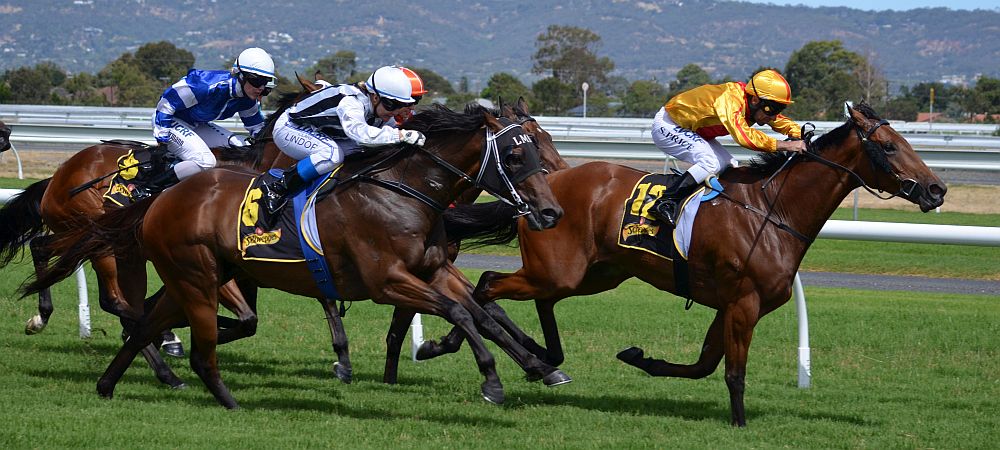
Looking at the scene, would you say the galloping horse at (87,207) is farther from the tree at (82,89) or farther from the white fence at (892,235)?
the tree at (82,89)

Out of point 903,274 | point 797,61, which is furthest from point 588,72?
point 903,274

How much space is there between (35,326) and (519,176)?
468cm

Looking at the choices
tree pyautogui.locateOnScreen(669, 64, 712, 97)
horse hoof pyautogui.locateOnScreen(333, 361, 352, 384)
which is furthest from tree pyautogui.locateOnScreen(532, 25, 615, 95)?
horse hoof pyautogui.locateOnScreen(333, 361, 352, 384)

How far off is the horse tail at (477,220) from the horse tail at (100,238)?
1846mm

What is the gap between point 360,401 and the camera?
22.5 feet

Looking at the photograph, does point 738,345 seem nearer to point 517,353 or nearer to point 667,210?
point 667,210

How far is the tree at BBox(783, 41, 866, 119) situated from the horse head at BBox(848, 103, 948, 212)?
35.5 m

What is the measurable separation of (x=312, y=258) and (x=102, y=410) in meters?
1.35

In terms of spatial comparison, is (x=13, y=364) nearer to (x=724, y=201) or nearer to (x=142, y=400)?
(x=142, y=400)

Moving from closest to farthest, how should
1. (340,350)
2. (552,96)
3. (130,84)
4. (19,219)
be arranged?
(340,350), (19,219), (130,84), (552,96)

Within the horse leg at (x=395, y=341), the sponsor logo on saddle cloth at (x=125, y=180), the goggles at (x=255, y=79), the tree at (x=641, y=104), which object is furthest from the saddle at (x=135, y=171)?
the tree at (x=641, y=104)

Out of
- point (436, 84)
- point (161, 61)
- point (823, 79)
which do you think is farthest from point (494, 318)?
point (436, 84)

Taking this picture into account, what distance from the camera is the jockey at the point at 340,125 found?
21.1 feet

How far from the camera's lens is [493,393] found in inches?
247
